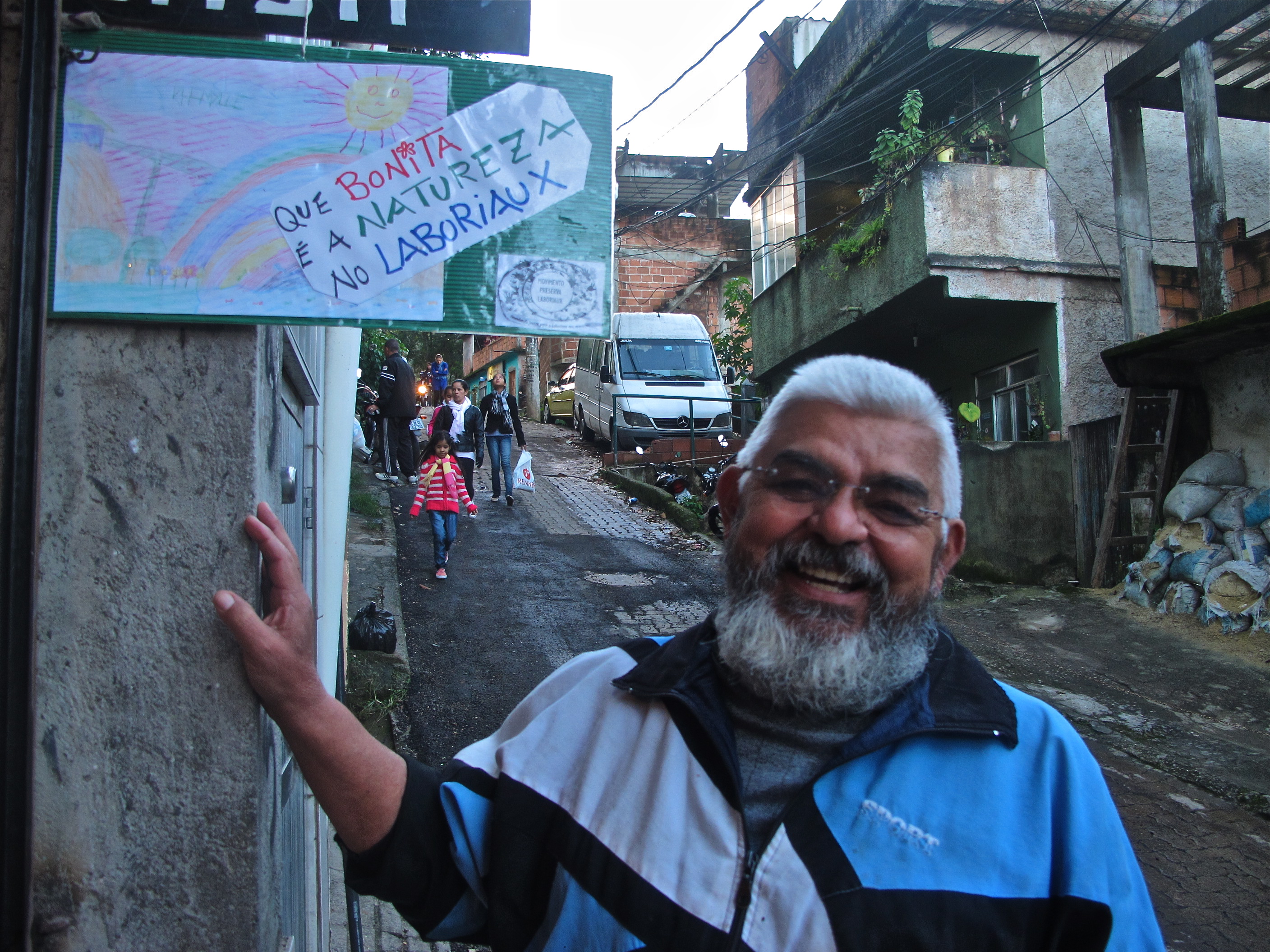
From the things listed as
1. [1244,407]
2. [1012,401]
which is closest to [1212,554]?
[1244,407]

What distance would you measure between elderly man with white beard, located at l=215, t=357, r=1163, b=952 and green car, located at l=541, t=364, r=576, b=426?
22.1 metres

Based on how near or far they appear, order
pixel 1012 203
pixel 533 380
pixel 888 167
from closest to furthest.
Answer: pixel 1012 203 → pixel 888 167 → pixel 533 380

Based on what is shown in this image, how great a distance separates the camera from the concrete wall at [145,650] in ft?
5.03

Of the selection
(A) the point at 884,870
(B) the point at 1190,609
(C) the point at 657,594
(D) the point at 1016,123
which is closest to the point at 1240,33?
(D) the point at 1016,123

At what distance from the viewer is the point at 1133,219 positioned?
9750 mm

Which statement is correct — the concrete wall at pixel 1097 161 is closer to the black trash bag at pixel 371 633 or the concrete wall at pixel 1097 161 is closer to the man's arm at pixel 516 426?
the man's arm at pixel 516 426

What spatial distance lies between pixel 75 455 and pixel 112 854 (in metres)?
0.67

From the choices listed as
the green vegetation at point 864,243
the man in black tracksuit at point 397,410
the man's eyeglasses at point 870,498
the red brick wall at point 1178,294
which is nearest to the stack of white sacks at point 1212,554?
the red brick wall at point 1178,294

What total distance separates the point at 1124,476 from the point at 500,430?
794 cm

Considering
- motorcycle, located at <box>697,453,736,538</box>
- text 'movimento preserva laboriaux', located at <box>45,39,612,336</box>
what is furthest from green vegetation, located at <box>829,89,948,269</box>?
text 'movimento preserva laboriaux', located at <box>45,39,612,336</box>

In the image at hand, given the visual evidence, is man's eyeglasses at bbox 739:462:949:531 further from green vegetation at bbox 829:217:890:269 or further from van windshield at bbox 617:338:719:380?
van windshield at bbox 617:338:719:380

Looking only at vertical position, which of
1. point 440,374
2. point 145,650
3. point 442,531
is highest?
point 440,374

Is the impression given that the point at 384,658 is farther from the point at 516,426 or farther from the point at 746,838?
the point at 516,426

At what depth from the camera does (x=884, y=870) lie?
141cm
